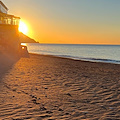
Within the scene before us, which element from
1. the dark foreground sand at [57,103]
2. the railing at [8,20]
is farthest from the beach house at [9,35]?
the dark foreground sand at [57,103]

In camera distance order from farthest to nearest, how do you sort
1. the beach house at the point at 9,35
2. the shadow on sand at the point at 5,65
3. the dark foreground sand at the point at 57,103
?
Result: the beach house at the point at 9,35 < the shadow on sand at the point at 5,65 < the dark foreground sand at the point at 57,103

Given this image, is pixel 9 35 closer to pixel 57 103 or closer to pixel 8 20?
pixel 8 20

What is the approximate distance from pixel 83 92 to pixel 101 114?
2.36 meters

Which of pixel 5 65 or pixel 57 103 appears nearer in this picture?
pixel 57 103

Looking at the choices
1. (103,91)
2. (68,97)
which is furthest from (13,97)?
(103,91)

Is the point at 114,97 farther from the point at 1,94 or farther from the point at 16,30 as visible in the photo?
the point at 16,30

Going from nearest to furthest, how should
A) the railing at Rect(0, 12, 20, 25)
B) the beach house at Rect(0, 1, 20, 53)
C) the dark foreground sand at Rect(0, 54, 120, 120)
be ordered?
the dark foreground sand at Rect(0, 54, 120, 120)
the beach house at Rect(0, 1, 20, 53)
the railing at Rect(0, 12, 20, 25)

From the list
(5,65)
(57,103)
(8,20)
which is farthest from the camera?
(8,20)

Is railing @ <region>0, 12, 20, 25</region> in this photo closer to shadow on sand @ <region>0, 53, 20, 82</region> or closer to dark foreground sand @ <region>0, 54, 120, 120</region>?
→ shadow on sand @ <region>0, 53, 20, 82</region>

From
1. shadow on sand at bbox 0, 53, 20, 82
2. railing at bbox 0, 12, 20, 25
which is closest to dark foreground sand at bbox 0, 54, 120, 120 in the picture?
shadow on sand at bbox 0, 53, 20, 82

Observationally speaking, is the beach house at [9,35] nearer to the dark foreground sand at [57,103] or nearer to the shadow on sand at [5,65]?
the shadow on sand at [5,65]

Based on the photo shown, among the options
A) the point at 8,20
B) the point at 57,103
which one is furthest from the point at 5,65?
the point at 8,20

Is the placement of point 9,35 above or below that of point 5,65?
above

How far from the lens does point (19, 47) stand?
31.0m
